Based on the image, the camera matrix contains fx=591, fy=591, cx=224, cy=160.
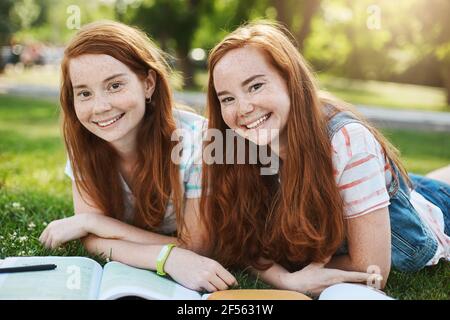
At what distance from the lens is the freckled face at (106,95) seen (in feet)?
8.21

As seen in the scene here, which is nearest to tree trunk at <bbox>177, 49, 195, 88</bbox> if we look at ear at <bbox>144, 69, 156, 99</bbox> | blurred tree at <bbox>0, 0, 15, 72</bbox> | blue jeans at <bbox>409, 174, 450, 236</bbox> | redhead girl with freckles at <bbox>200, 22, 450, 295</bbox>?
blurred tree at <bbox>0, 0, 15, 72</bbox>

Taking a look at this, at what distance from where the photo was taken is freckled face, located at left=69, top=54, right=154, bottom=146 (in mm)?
2504

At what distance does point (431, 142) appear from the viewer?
7812mm

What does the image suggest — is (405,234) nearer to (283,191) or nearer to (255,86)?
(283,191)

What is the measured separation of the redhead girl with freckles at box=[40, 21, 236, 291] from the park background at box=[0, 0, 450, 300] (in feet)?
0.64

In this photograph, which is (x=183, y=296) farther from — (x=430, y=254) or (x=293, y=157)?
(x=430, y=254)

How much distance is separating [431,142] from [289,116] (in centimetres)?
601

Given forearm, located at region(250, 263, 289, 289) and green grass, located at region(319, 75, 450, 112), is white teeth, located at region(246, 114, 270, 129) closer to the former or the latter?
forearm, located at region(250, 263, 289, 289)

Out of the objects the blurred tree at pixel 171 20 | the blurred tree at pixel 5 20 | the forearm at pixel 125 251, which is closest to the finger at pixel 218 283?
the forearm at pixel 125 251

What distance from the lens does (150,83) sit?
8.95ft

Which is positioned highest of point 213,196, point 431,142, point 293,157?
point 293,157

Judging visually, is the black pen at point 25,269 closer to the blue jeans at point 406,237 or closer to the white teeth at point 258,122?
the white teeth at point 258,122

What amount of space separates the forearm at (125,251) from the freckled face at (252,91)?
651 millimetres

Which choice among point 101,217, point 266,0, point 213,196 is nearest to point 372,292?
point 213,196
